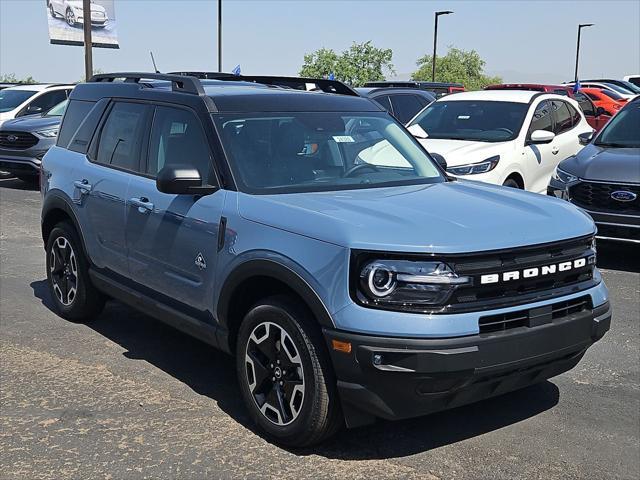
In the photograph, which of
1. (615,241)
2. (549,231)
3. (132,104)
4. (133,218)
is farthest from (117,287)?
(615,241)

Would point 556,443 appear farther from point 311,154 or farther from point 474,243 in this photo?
point 311,154

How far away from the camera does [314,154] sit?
15.4 ft

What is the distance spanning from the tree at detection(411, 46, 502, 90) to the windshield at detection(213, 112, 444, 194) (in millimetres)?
68486

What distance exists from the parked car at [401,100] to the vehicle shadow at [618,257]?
16.2 feet

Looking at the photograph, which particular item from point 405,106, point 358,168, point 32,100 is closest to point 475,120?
point 405,106

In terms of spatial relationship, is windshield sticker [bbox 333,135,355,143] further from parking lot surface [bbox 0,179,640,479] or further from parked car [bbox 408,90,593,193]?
parked car [bbox 408,90,593,193]

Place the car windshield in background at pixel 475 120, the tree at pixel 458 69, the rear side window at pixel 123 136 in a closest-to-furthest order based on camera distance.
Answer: the rear side window at pixel 123 136 < the car windshield in background at pixel 475 120 < the tree at pixel 458 69

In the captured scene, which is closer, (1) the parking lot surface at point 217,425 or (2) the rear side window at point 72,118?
(1) the parking lot surface at point 217,425

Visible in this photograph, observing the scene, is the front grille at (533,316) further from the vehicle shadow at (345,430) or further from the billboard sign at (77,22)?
the billboard sign at (77,22)

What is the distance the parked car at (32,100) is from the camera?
1619cm

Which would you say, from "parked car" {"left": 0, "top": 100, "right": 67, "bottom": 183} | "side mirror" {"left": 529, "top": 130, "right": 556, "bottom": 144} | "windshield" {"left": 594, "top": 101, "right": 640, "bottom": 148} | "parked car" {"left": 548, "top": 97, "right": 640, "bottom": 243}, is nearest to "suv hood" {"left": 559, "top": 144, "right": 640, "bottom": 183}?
"parked car" {"left": 548, "top": 97, "right": 640, "bottom": 243}

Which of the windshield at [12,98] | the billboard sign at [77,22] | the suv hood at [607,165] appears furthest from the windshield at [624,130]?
the billboard sign at [77,22]

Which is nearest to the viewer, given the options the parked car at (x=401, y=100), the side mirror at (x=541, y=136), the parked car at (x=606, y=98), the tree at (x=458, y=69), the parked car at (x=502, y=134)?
the parked car at (x=502, y=134)

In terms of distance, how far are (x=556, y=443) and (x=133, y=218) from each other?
282cm
